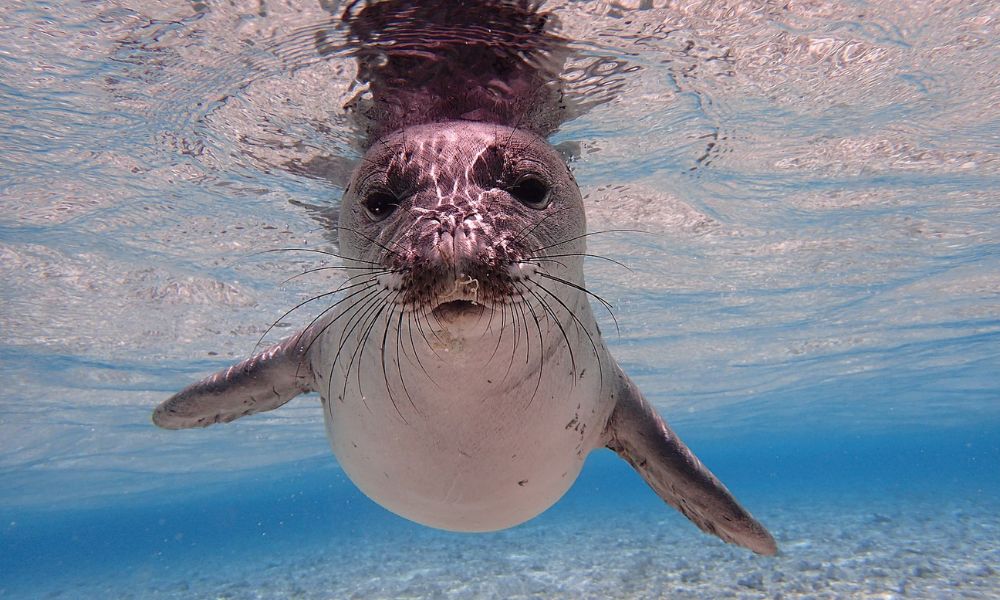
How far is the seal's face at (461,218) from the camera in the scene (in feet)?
6.61

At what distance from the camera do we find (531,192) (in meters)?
2.94

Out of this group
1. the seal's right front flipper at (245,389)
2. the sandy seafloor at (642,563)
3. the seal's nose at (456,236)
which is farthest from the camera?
the sandy seafloor at (642,563)

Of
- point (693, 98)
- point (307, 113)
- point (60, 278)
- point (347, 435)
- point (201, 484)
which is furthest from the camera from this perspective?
point (201, 484)

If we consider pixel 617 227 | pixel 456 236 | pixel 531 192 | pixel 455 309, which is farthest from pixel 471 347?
pixel 617 227

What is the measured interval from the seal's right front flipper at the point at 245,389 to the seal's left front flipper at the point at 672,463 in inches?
91.5

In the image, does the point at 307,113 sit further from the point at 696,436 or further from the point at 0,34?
the point at 696,436

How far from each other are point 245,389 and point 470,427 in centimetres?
254

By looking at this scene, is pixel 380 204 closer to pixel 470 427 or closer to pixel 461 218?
pixel 461 218

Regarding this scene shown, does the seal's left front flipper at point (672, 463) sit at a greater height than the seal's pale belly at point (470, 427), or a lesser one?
greater

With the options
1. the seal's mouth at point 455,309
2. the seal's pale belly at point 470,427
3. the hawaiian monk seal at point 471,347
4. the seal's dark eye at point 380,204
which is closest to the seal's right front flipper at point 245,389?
the hawaiian monk seal at point 471,347

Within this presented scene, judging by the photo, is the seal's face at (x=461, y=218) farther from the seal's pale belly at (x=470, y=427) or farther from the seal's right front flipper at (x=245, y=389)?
the seal's right front flipper at (x=245, y=389)

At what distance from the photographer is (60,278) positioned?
10258 mm

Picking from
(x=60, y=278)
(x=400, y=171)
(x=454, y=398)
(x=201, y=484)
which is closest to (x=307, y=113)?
(x=400, y=171)

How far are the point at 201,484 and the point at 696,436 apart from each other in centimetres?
3753
